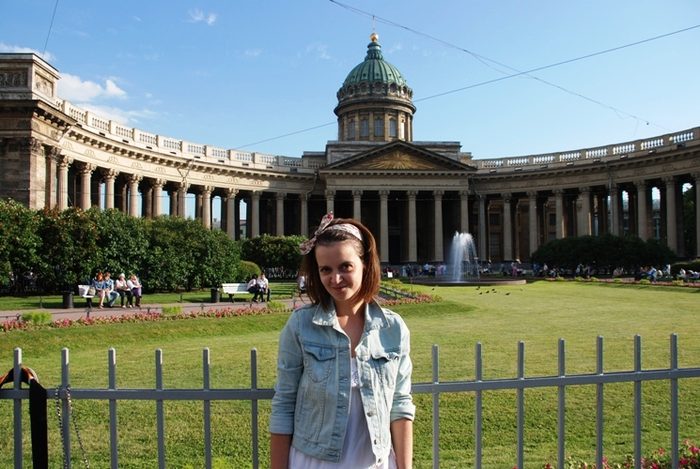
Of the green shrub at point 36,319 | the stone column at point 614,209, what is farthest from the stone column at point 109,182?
the stone column at point 614,209

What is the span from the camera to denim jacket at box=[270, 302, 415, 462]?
10.6ft

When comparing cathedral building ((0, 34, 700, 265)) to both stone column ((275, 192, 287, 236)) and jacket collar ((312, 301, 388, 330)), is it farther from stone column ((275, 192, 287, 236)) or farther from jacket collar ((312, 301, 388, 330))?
jacket collar ((312, 301, 388, 330))

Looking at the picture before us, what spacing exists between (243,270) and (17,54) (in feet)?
59.0

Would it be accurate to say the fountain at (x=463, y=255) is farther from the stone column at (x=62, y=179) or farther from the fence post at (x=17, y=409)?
the fence post at (x=17, y=409)

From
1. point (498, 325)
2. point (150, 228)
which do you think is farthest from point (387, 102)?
point (498, 325)

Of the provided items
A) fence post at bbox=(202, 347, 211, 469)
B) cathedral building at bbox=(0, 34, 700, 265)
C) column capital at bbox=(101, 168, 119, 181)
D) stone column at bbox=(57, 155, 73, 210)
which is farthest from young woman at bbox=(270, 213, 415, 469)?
column capital at bbox=(101, 168, 119, 181)

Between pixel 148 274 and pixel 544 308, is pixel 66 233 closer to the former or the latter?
pixel 148 274

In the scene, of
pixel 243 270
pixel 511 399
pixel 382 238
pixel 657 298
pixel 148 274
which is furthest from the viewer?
pixel 382 238

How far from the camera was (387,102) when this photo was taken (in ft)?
243

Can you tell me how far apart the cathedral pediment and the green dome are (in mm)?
18100

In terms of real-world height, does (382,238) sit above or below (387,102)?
below

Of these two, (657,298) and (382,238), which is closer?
(657,298)

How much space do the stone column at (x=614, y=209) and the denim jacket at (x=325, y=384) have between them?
191 feet

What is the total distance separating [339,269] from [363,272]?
0.79ft
